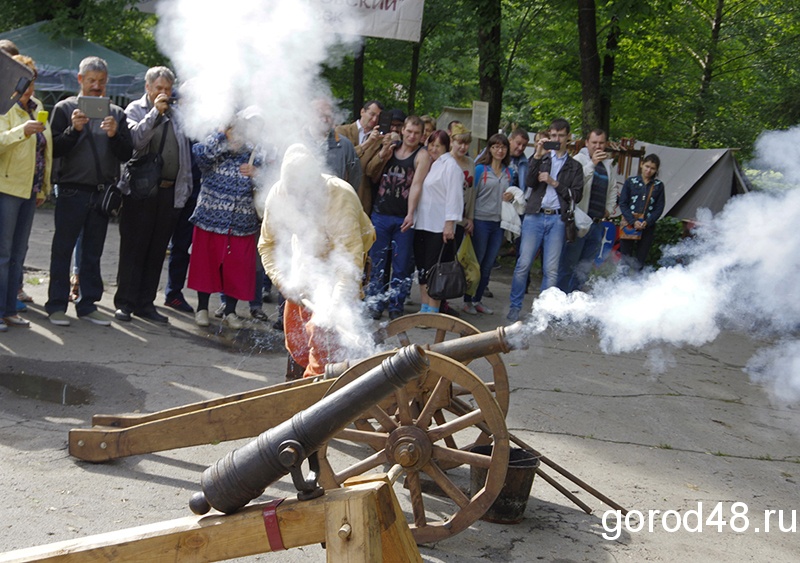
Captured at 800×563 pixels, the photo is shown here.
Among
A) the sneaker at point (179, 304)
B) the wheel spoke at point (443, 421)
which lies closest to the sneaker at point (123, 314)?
the sneaker at point (179, 304)

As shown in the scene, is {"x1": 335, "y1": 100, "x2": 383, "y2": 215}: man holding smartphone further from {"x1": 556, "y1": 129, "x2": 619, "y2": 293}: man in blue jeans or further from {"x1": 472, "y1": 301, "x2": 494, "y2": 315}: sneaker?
{"x1": 556, "y1": 129, "x2": 619, "y2": 293}: man in blue jeans

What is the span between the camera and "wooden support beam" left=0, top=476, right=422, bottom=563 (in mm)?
2396

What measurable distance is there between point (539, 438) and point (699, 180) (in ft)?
39.3

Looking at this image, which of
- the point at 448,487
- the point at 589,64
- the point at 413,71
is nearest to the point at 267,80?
the point at 448,487

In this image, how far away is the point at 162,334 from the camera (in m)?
7.55

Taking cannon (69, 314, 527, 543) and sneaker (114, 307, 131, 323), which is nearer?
cannon (69, 314, 527, 543)

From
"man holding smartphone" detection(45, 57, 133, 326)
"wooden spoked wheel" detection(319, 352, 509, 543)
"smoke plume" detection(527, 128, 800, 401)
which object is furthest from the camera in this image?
"man holding smartphone" detection(45, 57, 133, 326)

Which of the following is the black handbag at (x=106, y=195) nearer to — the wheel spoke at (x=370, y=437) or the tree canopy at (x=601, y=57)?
the wheel spoke at (x=370, y=437)

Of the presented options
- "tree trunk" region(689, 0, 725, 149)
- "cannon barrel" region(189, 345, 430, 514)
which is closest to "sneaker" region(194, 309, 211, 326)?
"cannon barrel" region(189, 345, 430, 514)

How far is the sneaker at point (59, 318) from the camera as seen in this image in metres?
7.29

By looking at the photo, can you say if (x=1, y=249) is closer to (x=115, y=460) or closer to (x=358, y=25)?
(x=115, y=460)

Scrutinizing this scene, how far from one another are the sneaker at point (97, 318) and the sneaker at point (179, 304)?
34.8 inches

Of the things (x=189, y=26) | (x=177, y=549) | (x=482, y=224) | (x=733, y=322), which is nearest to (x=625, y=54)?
(x=733, y=322)

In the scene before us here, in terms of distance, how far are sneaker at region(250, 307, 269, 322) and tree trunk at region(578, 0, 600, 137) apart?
6.48 m
